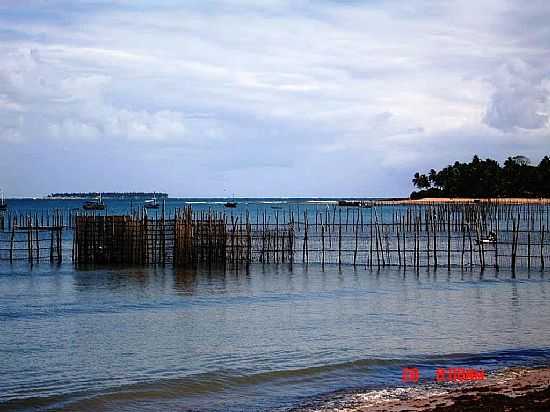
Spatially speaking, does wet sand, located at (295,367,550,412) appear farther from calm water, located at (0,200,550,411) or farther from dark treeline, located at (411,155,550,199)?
dark treeline, located at (411,155,550,199)

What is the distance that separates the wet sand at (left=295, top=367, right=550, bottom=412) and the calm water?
2.38ft

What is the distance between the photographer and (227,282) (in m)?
25.5

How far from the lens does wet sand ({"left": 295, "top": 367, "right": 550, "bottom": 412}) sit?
9594 mm

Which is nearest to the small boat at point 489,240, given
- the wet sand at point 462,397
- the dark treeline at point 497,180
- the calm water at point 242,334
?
the calm water at point 242,334

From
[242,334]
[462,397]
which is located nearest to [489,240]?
[242,334]

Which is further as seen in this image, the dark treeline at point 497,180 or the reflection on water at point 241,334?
the dark treeline at point 497,180

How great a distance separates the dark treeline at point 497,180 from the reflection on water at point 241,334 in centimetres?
6919

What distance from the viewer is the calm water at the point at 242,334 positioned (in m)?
12.2

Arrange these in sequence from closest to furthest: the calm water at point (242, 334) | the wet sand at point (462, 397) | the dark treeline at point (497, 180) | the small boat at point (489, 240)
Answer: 1. the wet sand at point (462, 397)
2. the calm water at point (242, 334)
3. the small boat at point (489, 240)
4. the dark treeline at point (497, 180)

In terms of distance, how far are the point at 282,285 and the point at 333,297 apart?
3066 millimetres
